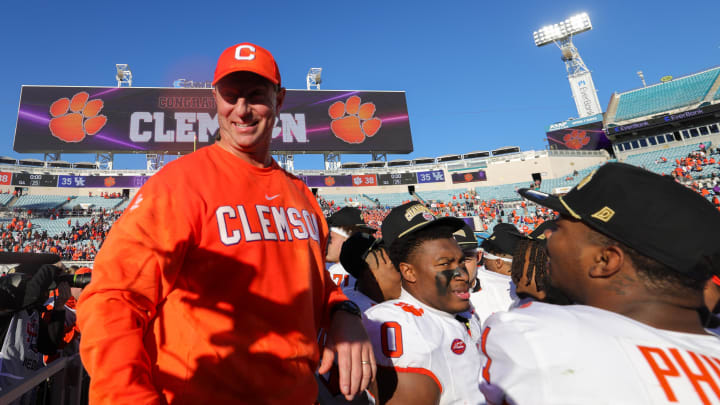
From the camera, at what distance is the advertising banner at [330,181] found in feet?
120

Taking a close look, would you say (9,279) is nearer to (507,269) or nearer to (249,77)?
(249,77)

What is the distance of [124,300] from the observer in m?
0.93

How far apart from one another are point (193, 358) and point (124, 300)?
296mm

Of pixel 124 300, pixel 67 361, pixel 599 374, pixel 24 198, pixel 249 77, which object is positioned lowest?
pixel 67 361

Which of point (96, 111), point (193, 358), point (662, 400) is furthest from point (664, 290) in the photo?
point (96, 111)

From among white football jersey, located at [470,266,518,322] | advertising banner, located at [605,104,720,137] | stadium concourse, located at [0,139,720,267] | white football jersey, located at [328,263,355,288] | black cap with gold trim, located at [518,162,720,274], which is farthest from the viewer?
advertising banner, located at [605,104,720,137]

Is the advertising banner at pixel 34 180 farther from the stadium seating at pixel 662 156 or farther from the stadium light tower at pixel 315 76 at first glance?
the stadium seating at pixel 662 156

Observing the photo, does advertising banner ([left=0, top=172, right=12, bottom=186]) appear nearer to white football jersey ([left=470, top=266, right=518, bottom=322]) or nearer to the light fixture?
white football jersey ([left=470, top=266, right=518, bottom=322])

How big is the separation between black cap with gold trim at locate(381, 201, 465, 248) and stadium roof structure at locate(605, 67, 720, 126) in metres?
45.5

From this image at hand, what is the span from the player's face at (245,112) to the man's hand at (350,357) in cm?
84

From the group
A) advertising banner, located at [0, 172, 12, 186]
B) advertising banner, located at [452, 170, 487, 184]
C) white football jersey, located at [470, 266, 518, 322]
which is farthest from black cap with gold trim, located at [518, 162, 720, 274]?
advertising banner, located at [0, 172, 12, 186]

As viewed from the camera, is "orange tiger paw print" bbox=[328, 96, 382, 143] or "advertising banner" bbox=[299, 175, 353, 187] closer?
"orange tiger paw print" bbox=[328, 96, 382, 143]

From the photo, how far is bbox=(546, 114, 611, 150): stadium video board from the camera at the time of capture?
41.9m

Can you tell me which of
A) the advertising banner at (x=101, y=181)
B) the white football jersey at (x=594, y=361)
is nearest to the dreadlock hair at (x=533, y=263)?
the white football jersey at (x=594, y=361)
